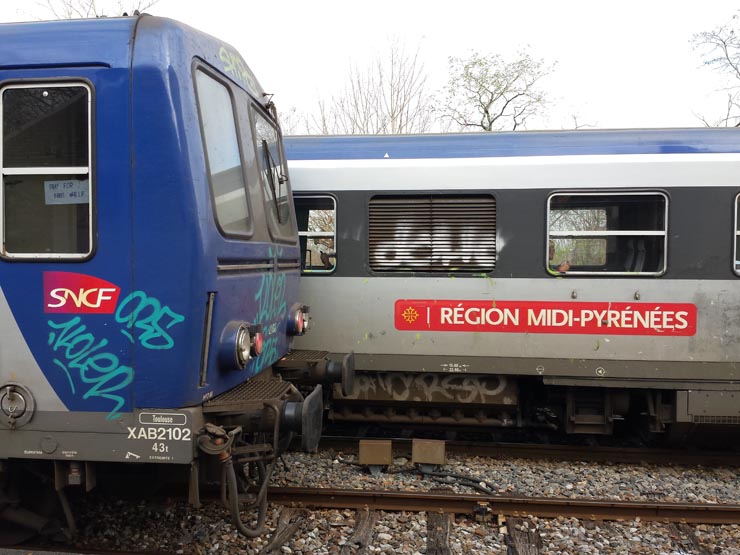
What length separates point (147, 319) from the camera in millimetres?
2727

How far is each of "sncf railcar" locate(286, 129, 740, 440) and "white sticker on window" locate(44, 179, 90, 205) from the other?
292 cm

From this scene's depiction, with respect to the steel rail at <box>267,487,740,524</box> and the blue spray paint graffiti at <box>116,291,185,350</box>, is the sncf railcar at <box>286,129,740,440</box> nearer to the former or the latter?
the steel rail at <box>267,487,740,524</box>

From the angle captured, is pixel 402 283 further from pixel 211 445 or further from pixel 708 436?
pixel 708 436

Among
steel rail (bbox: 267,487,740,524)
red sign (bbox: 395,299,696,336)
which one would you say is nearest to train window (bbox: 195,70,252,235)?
steel rail (bbox: 267,487,740,524)

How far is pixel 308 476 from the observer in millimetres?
4930

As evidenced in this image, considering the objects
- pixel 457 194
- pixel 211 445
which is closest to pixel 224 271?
pixel 211 445

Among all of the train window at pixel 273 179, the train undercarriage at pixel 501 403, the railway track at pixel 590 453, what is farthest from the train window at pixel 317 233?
the railway track at pixel 590 453

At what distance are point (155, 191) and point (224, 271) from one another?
563mm

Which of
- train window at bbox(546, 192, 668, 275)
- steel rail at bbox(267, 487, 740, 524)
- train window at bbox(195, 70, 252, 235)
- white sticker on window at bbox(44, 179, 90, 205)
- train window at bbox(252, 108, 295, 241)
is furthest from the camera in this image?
train window at bbox(546, 192, 668, 275)

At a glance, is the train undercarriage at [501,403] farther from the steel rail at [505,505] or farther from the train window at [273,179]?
the train window at [273,179]

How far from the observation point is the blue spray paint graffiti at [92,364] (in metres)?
2.75

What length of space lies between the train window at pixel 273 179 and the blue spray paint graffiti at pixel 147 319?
1251 mm

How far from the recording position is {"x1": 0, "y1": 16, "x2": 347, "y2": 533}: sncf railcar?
107 inches

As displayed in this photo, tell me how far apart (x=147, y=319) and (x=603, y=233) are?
14.0 ft
